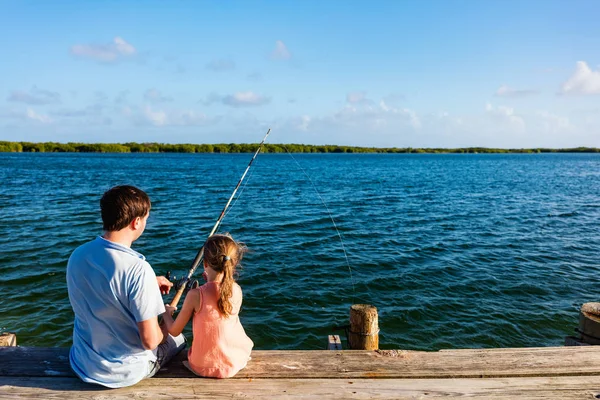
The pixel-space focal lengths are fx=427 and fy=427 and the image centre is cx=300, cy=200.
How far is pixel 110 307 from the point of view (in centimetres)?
289

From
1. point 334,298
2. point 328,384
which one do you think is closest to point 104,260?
point 328,384

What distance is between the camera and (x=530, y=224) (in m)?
17.4

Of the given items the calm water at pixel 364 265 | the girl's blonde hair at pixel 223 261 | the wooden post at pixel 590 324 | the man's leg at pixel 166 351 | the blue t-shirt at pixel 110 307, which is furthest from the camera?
the calm water at pixel 364 265

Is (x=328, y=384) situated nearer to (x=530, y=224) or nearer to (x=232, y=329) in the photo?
(x=232, y=329)

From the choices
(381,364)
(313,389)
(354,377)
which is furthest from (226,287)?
(381,364)

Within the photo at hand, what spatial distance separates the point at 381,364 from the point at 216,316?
5.10ft

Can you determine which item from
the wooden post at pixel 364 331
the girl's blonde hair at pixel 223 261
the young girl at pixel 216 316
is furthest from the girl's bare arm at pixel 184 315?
the wooden post at pixel 364 331

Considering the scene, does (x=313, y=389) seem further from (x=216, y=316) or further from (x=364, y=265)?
(x=364, y=265)

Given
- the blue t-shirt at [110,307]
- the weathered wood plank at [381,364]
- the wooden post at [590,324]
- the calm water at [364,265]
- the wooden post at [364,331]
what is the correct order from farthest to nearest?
the calm water at [364,265] < the wooden post at [590,324] < the wooden post at [364,331] < the weathered wood plank at [381,364] < the blue t-shirt at [110,307]

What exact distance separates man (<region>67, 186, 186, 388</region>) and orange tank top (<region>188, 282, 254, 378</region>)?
389mm

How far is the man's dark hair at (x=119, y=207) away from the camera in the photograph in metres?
2.81

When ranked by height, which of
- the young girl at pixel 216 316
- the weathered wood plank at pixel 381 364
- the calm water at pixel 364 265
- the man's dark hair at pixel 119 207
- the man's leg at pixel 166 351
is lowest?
the calm water at pixel 364 265

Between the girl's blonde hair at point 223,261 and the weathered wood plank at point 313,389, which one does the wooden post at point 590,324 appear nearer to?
the weathered wood plank at point 313,389

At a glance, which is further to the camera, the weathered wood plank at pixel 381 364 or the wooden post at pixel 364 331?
the wooden post at pixel 364 331
